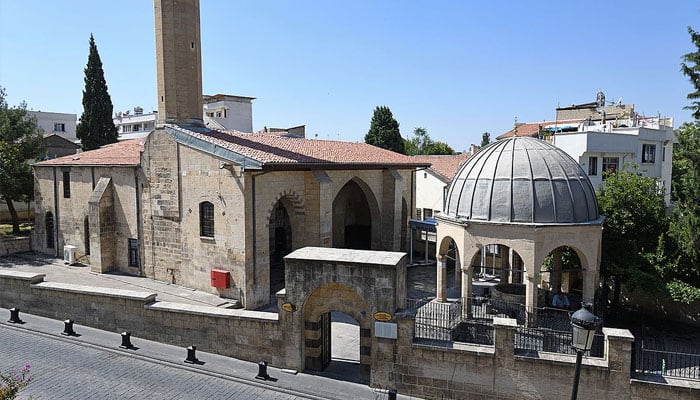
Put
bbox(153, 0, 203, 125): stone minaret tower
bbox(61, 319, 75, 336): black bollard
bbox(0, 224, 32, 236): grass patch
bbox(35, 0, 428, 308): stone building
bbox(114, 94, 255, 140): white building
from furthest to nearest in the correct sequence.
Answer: bbox(114, 94, 255, 140): white building, bbox(0, 224, 32, 236): grass patch, bbox(153, 0, 203, 125): stone minaret tower, bbox(35, 0, 428, 308): stone building, bbox(61, 319, 75, 336): black bollard

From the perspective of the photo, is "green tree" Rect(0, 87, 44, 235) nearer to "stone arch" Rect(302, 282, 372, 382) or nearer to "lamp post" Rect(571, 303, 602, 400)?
"stone arch" Rect(302, 282, 372, 382)

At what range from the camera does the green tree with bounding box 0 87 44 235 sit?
94.4ft

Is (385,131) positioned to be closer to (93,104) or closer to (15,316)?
(93,104)

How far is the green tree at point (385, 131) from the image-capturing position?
60.1 metres

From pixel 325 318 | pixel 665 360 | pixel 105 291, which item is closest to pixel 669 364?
pixel 665 360

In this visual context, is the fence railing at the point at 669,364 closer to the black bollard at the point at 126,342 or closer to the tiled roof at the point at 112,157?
the black bollard at the point at 126,342

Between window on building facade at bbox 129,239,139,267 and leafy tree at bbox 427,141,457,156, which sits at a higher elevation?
leafy tree at bbox 427,141,457,156

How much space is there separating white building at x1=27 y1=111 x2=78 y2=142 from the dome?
57728 millimetres

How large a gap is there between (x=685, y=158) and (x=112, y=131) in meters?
39.8

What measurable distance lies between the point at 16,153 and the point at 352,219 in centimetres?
2173

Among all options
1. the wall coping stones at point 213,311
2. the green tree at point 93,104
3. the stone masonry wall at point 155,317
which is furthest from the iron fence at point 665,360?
the green tree at point 93,104

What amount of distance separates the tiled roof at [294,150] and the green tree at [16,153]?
15.3m

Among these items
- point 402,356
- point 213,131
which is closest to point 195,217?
point 213,131

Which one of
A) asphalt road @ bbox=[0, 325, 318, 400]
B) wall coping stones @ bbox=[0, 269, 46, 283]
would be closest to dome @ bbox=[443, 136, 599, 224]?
asphalt road @ bbox=[0, 325, 318, 400]
